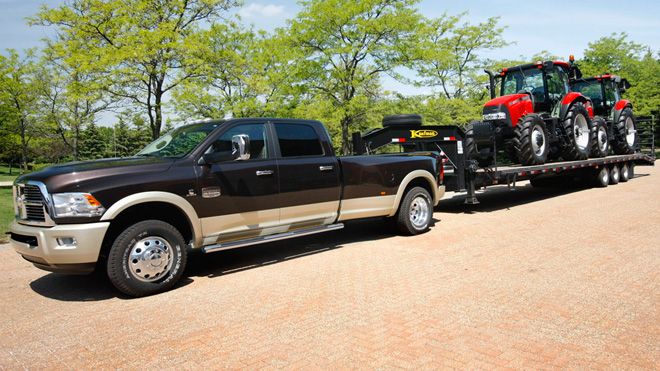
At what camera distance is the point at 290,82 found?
21.8 meters

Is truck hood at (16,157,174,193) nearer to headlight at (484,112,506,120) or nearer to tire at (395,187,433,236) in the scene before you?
tire at (395,187,433,236)

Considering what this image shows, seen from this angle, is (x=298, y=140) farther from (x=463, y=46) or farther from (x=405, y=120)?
(x=463, y=46)

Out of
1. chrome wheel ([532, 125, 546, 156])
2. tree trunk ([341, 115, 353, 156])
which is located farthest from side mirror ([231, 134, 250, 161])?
tree trunk ([341, 115, 353, 156])

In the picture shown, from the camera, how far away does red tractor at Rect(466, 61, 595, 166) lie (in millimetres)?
11852

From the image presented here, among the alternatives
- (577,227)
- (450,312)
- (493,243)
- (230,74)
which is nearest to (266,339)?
(450,312)

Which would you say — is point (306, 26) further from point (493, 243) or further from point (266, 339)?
point (266, 339)

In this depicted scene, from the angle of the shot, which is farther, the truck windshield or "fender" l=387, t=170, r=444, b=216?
"fender" l=387, t=170, r=444, b=216

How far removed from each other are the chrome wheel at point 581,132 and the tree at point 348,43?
1044 centimetres

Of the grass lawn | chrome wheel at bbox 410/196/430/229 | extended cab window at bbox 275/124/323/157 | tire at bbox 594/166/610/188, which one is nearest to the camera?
extended cab window at bbox 275/124/323/157

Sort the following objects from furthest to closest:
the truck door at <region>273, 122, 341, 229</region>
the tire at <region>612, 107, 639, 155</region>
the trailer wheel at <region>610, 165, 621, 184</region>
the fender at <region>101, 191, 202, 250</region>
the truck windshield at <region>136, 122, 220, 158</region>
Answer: the tire at <region>612, 107, 639, 155</region>
the trailer wheel at <region>610, 165, 621, 184</region>
the truck door at <region>273, 122, 341, 229</region>
the truck windshield at <region>136, 122, 220, 158</region>
the fender at <region>101, 191, 202, 250</region>

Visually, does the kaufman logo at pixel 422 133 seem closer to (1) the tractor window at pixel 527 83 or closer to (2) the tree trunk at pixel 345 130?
(1) the tractor window at pixel 527 83

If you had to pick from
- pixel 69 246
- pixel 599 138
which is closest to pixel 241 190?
pixel 69 246

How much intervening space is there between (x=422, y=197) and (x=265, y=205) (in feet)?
11.1

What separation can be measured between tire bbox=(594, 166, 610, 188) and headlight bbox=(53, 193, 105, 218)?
1462 cm
